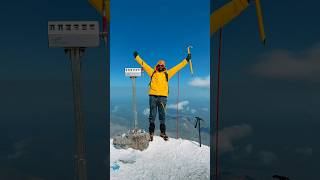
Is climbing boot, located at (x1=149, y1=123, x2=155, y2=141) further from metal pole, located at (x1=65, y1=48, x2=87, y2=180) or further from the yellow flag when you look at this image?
metal pole, located at (x1=65, y1=48, x2=87, y2=180)

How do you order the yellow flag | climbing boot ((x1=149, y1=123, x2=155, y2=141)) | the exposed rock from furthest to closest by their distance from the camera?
the exposed rock → climbing boot ((x1=149, y1=123, x2=155, y2=141)) → the yellow flag

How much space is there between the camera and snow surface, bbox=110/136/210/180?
4.62 metres

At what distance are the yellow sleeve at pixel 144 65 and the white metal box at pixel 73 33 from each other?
2171 millimetres

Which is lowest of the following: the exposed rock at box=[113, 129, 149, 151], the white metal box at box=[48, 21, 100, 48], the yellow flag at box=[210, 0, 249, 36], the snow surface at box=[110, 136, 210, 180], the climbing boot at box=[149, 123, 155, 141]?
the snow surface at box=[110, 136, 210, 180]

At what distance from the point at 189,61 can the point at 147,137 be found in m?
1.37

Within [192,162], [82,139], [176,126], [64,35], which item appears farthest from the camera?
[176,126]

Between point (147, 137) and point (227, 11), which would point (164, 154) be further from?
point (227, 11)

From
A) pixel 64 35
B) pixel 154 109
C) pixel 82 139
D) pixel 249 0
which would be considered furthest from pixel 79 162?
pixel 249 0

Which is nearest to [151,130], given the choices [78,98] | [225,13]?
[225,13]

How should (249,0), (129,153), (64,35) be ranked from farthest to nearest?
(129,153) < (249,0) < (64,35)

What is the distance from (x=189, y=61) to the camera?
16.3 feet

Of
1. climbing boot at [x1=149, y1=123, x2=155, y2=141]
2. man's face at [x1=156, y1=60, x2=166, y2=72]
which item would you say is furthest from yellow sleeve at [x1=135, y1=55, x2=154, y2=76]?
climbing boot at [x1=149, y1=123, x2=155, y2=141]

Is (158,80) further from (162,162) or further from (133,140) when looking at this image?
(162,162)

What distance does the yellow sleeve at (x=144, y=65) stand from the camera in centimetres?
492
